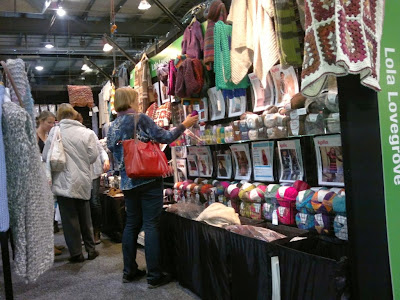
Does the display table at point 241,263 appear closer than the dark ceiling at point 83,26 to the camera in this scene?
Yes

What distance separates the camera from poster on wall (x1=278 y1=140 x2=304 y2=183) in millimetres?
2682

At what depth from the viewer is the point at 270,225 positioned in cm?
272

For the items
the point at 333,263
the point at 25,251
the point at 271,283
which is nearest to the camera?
the point at 25,251

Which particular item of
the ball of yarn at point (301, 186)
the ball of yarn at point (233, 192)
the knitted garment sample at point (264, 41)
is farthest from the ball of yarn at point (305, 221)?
the knitted garment sample at point (264, 41)

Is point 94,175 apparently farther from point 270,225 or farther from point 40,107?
point 40,107

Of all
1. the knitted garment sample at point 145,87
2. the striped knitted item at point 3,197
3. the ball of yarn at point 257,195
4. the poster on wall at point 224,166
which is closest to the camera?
the striped knitted item at point 3,197

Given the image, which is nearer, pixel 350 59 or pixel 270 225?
pixel 350 59

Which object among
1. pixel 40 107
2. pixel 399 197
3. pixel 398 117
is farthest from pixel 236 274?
pixel 40 107

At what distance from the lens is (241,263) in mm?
2303

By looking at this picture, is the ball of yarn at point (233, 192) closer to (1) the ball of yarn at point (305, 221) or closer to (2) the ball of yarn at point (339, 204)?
(1) the ball of yarn at point (305, 221)

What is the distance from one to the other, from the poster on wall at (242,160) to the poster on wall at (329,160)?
75 cm

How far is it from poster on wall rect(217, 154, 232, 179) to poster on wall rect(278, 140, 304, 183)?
0.65 metres

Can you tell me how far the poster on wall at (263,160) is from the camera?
2.93 m

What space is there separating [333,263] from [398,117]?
2.33 feet
